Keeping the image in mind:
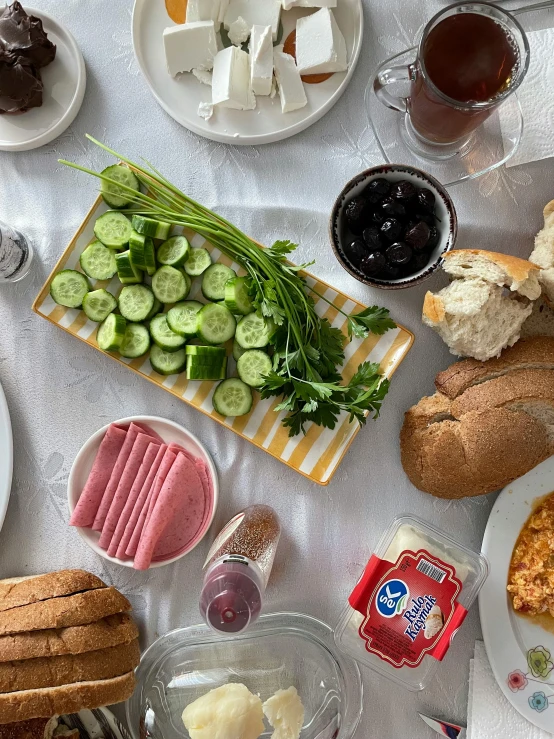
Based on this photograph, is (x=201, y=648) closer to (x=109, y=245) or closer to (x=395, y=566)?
(x=395, y=566)

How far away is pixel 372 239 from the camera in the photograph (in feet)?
5.54

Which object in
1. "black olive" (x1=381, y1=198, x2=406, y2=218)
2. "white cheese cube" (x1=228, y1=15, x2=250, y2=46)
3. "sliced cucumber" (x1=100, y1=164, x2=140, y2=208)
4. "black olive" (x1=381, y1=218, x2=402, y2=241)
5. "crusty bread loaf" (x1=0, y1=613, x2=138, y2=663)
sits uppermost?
"white cheese cube" (x1=228, y1=15, x2=250, y2=46)

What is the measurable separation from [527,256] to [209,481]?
1.15 meters

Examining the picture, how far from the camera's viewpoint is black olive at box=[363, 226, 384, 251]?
5.54ft

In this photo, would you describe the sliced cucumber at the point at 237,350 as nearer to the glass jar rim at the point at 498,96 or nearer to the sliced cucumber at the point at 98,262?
the sliced cucumber at the point at 98,262

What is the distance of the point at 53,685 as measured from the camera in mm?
1622

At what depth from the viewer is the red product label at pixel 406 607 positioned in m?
1.70

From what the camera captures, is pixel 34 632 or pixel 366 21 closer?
pixel 34 632

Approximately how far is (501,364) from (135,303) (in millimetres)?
1042

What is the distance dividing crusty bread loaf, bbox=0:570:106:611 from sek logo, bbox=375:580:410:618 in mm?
779

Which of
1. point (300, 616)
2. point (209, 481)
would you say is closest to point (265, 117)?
point (209, 481)

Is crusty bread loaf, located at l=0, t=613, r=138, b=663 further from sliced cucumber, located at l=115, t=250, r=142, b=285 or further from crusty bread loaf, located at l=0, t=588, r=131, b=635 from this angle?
sliced cucumber, located at l=115, t=250, r=142, b=285

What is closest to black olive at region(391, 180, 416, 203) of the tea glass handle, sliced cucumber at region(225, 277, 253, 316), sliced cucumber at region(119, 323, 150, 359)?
the tea glass handle

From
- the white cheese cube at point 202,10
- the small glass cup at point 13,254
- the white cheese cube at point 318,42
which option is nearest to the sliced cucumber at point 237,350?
the small glass cup at point 13,254
